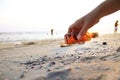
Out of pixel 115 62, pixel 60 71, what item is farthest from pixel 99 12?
pixel 115 62

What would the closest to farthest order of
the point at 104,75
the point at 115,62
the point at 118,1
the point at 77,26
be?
the point at 118,1 → the point at 77,26 → the point at 104,75 → the point at 115,62

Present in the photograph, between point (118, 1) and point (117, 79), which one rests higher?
point (118, 1)

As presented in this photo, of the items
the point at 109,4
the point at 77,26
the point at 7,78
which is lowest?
the point at 7,78

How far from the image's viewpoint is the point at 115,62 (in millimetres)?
4641

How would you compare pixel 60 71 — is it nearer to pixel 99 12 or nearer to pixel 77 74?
pixel 77 74

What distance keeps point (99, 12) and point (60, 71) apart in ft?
7.28

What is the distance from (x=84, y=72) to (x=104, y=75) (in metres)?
0.44

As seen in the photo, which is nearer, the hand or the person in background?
the person in background

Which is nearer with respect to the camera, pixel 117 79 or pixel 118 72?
pixel 117 79

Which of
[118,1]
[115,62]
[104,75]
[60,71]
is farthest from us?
[115,62]

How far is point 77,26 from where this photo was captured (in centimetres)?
265

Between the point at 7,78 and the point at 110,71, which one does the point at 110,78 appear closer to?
the point at 110,71

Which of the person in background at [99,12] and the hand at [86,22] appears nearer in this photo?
the person in background at [99,12]

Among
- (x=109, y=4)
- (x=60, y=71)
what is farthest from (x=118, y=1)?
(x=60, y=71)
